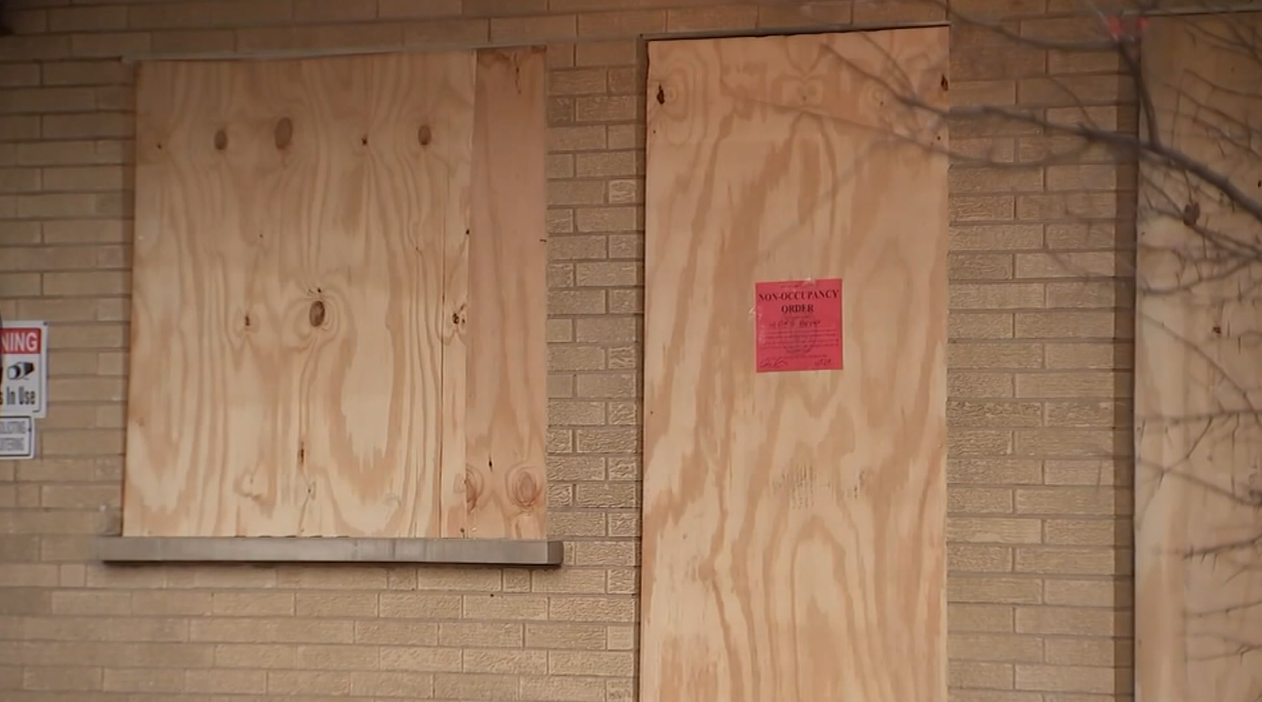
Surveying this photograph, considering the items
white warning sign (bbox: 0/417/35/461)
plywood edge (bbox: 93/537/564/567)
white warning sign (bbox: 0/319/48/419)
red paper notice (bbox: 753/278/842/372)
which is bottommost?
plywood edge (bbox: 93/537/564/567)

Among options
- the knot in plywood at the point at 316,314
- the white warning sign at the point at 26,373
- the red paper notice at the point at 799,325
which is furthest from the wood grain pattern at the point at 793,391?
the white warning sign at the point at 26,373

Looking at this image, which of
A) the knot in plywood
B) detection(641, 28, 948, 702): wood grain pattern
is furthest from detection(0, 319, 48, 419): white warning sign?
detection(641, 28, 948, 702): wood grain pattern

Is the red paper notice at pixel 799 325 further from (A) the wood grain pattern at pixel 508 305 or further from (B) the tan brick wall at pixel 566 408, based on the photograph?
(A) the wood grain pattern at pixel 508 305

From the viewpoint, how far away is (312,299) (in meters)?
3.68

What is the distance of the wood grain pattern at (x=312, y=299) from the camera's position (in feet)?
11.9

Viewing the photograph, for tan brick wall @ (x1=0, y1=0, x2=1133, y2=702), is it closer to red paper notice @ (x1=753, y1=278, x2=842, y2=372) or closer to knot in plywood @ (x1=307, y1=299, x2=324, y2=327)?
red paper notice @ (x1=753, y1=278, x2=842, y2=372)

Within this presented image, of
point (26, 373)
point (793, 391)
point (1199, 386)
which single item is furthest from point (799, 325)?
point (26, 373)

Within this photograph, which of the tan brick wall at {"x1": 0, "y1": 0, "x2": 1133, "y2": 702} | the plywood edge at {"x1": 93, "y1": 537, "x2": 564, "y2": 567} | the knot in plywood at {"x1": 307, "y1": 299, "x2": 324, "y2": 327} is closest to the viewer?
the tan brick wall at {"x1": 0, "y1": 0, "x2": 1133, "y2": 702}

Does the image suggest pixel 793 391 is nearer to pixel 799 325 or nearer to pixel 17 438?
pixel 799 325

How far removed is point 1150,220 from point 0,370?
122 inches

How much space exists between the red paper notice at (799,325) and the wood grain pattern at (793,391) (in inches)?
1.1

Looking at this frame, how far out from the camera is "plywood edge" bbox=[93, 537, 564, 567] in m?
3.52

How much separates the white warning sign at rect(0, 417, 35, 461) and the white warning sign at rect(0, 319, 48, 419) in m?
0.02

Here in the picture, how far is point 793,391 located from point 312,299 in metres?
1.32
